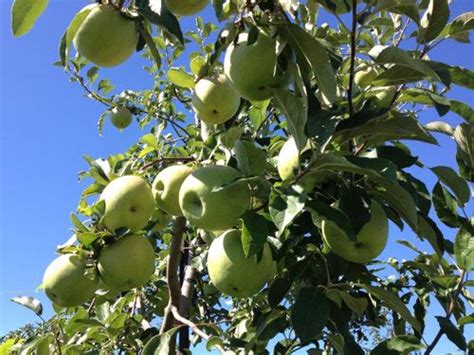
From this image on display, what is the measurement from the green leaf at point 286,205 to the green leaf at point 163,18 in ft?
1.57

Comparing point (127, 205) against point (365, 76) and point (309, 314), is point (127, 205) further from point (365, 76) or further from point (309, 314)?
point (365, 76)

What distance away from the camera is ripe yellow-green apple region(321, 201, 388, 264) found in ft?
4.80

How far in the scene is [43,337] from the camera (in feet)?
6.91

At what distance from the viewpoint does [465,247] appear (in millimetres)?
1654

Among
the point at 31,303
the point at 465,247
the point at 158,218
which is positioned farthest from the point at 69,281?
the point at 465,247

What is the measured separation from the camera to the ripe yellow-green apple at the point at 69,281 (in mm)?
1657

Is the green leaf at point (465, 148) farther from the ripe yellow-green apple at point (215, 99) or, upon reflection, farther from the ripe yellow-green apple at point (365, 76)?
the ripe yellow-green apple at point (215, 99)

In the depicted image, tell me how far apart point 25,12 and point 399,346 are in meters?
1.36

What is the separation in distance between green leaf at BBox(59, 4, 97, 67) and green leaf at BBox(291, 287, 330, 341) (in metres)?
0.99

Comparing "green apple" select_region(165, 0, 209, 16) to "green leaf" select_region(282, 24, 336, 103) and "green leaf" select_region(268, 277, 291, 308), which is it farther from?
"green leaf" select_region(268, 277, 291, 308)

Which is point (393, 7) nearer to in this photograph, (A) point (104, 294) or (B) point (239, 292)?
(B) point (239, 292)

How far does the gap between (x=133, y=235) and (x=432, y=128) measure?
3.49 feet

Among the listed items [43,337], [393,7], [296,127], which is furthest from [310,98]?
[43,337]

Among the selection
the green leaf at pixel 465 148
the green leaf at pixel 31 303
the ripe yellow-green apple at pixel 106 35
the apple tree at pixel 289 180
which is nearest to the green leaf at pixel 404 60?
the apple tree at pixel 289 180
